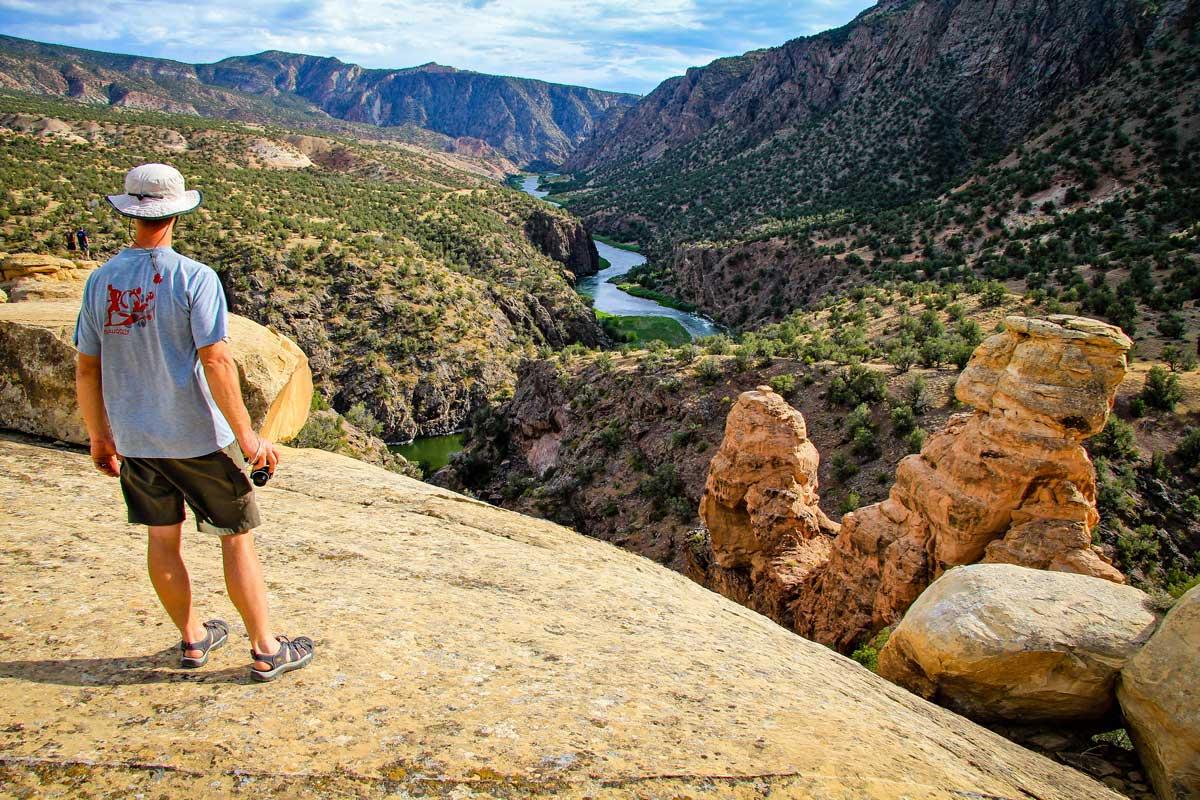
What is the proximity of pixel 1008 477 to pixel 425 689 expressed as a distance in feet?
35.4

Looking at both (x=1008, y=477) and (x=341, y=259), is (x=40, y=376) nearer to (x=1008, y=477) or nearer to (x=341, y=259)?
(x=1008, y=477)

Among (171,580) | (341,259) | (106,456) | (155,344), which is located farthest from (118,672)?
(341,259)

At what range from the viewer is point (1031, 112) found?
71812mm

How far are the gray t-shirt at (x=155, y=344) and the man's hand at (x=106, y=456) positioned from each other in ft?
0.83

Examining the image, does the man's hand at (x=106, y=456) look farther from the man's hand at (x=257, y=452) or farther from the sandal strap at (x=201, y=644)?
the sandal strap at (x=201, y=644)

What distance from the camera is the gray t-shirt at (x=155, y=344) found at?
357cm

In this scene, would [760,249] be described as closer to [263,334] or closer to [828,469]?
[828,469]

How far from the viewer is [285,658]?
154 inches

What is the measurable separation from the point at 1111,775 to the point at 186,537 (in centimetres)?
847

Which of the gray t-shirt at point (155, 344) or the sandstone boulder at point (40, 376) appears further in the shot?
the sandstone boulder at point (40, 376)

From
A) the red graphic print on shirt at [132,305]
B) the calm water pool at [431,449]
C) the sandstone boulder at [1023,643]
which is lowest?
the calm water pool at [431,449]

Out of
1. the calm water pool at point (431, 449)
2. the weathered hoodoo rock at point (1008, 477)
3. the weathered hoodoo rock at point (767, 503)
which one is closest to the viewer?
the weathered hoodoo rock at point (1008, 477)

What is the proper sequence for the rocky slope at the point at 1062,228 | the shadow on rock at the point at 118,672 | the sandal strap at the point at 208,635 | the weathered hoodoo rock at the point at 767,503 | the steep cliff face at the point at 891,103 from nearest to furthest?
the shadow on rock at the point at 118,672, the sandal strap at the point at 208,635, the weathered hoodoo rock at the point at 767,503, the rocky slope at the point at 1062,228, the steep cliff face at the point at 891,103

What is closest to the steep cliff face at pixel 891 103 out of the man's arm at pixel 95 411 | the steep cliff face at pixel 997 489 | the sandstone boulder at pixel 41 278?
the steep cliff face at pixel 997 489
